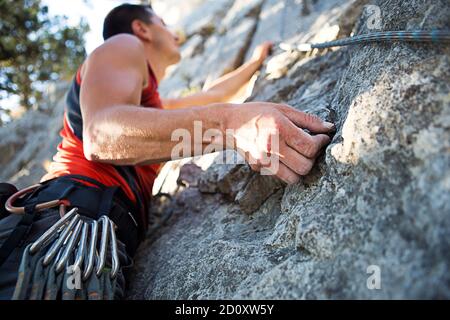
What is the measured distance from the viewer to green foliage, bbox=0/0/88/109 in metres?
6.33

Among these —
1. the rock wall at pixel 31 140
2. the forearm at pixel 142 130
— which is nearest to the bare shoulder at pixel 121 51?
the forearm at pixel 142 130

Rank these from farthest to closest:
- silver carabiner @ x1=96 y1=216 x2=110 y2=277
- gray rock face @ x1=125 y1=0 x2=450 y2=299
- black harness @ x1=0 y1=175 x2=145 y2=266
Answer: black harness @ x1=0 y1=175 x2=145 y2=266, silver carabiner @ x1=96 y1=216 x2=110 y2=277, gray rock face @ x1=125 y1=0 x2=450 y2=299

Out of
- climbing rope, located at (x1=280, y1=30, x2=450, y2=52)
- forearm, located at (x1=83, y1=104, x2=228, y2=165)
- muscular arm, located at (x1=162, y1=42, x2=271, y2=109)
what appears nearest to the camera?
climbing rope, located at (x1=280, y1=30, x2=450, y2=52)

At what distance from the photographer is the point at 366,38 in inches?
62.4

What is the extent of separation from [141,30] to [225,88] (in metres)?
1.14

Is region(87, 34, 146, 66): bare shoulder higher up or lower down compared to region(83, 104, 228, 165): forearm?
higher up

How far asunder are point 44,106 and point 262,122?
31.0 ft

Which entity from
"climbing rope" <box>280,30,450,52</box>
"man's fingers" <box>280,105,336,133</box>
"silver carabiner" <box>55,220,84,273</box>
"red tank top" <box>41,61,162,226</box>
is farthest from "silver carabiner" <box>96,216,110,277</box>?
"climbing rope" <box>280,30,450,52</box>

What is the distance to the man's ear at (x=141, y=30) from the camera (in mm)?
3523

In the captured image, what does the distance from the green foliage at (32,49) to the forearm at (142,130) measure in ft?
17.9

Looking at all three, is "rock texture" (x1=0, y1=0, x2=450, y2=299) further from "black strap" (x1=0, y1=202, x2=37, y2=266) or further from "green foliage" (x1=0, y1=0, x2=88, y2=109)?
"green foliage" (x1=0, y1=0, x2=88, y2=109)

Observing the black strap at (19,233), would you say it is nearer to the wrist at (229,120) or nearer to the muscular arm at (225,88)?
the wrist at (229,120)
